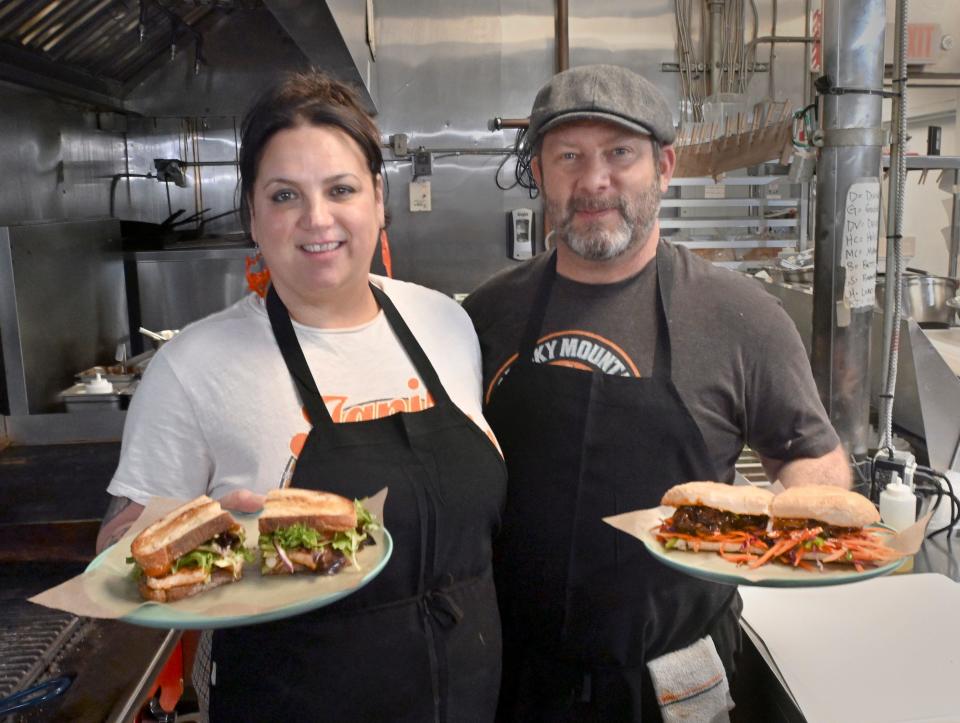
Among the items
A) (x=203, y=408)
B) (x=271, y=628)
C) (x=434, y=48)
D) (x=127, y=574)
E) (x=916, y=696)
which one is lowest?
(x=916, y=696)

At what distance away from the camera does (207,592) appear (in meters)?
1.39

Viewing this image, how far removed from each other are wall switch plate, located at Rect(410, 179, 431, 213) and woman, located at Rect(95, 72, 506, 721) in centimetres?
399

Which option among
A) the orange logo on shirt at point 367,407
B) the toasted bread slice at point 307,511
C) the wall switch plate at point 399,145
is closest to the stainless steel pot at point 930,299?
the orange logo on shirt at point 367,407

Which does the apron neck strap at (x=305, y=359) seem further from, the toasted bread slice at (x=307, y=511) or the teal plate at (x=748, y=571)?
the teal plate at (x=748, y=571)

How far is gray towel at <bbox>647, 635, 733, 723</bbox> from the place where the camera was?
170 cm

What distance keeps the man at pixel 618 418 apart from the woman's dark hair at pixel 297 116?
42cm

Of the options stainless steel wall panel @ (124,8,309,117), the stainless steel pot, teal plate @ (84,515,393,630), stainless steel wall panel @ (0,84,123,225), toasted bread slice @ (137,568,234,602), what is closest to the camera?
teal plate @ (84,515,393,630)

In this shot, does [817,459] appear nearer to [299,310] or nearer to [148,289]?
[299,310]

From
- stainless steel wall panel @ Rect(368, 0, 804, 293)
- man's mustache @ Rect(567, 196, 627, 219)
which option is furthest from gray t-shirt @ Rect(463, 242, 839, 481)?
stainless steel wall panel @ Rect(368, 0, 804, 293)

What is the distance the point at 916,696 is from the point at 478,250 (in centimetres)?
445

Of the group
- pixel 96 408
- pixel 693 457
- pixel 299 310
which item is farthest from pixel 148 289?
pixel 693 457

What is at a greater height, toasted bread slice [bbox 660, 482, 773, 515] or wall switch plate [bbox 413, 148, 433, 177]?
wall switch plate [bbox 413, 148, 433, 177]

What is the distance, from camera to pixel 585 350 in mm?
1783

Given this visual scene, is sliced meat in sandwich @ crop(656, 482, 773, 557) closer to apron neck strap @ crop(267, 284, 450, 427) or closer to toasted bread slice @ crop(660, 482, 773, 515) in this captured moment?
toasted bread slice @ crop(660, 482, 773, 515)
